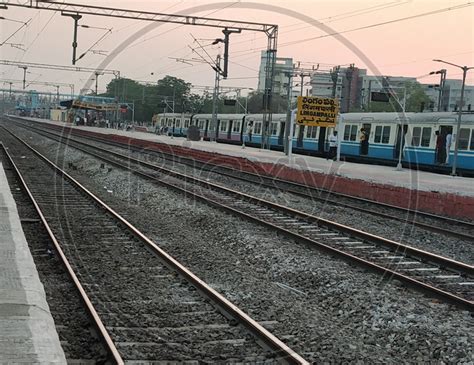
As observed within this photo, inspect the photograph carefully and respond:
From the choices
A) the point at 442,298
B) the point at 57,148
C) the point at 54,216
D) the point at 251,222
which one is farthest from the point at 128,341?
the point at 57,148

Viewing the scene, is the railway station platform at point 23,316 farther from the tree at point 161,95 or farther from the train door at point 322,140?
the tree at point 161,95

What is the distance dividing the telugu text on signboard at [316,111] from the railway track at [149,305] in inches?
699

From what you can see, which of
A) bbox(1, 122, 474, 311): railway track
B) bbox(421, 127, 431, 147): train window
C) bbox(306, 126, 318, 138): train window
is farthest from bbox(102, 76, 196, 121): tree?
bbox(1, 122, 474, 311): railway track

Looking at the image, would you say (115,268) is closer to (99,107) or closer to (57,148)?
(57,148)

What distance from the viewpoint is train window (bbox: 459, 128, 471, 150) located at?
1026 inches

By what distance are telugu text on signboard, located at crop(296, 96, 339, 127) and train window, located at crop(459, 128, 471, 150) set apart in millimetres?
6037

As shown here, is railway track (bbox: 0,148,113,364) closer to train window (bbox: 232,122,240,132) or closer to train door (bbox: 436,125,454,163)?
train door (bbox: 436,125,454,163)

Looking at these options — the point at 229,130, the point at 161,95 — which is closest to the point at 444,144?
the point at 229,130

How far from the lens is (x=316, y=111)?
29344 millimetres

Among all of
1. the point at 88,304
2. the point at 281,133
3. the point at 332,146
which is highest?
the point at 281,133

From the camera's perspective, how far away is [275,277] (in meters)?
9.09

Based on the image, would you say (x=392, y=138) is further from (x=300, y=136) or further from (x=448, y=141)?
(x=300, y=136)

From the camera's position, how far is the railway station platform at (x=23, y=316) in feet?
16.6

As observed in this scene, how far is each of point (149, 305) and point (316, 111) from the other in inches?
913
